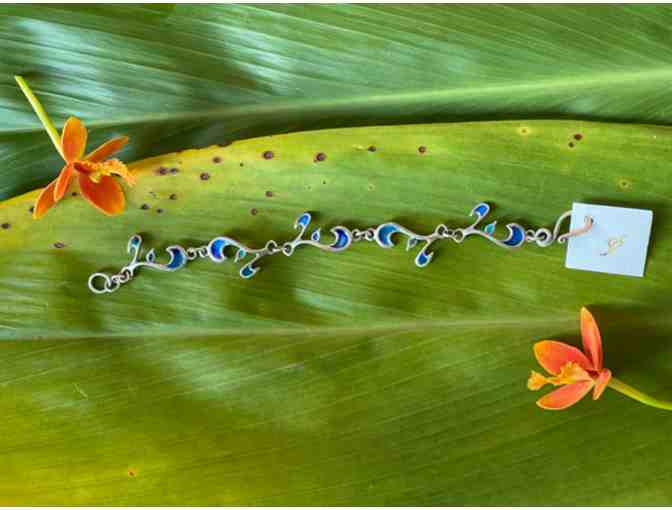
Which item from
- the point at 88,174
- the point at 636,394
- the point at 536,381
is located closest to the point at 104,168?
the point at 88,174

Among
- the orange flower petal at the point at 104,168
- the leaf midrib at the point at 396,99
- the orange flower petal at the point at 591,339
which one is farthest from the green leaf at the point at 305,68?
the orange flower petal at the point at 591,339

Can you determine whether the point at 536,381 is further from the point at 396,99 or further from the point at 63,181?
the point at 63,181

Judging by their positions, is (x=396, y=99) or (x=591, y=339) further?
(x=396, y=99)

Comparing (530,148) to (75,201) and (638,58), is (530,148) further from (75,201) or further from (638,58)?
(75,201)

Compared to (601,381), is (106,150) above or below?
above

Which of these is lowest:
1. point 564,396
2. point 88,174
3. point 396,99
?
point 564,396

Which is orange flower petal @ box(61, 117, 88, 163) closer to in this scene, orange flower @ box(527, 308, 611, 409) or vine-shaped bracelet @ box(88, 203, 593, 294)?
vine-shaped bracelet @ box(88, 203, 593, 294)

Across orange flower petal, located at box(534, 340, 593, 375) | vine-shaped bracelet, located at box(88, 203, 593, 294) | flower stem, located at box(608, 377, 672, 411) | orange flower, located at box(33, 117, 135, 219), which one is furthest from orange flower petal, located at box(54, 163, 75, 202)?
flower stem, located at box(608, 377, 672, 411)
